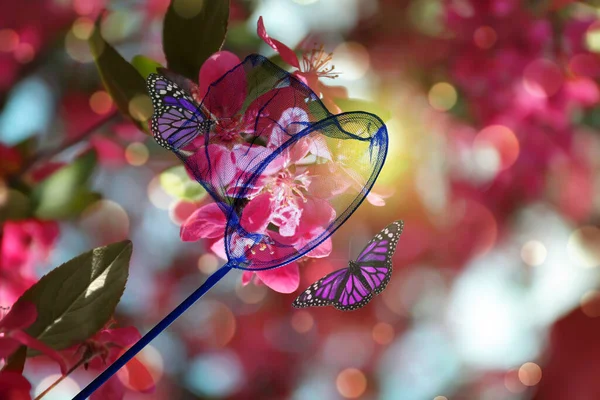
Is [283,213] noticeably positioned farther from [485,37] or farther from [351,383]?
[351,383]

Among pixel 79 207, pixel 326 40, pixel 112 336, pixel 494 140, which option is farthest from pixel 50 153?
pixel 494 140

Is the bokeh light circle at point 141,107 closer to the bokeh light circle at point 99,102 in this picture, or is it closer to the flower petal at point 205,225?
the flower petal at point 205,225

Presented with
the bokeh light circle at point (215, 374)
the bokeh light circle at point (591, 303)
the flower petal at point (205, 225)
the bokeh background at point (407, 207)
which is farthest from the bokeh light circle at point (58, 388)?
the bokeh light circle at point (591, 303)

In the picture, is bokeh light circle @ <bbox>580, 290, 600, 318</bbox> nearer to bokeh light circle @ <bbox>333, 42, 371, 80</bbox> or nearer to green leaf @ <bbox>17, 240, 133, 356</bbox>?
bokeh light circle @ <bbox>333, 42, 371, 80</bbox>

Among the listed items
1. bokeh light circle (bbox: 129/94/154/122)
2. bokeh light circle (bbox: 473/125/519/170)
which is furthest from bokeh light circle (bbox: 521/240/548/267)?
bokeh light circle (bbox: 129/94/154/122)

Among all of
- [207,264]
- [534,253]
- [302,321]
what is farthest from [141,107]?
[534,253]

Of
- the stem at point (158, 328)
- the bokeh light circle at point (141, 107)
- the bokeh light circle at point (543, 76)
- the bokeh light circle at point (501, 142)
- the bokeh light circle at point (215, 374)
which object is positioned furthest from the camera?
the bokeh light circle at point (215, 374)
